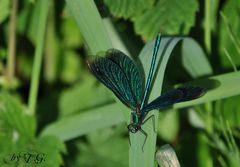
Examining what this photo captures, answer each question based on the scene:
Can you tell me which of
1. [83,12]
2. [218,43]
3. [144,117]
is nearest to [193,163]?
[218,43]

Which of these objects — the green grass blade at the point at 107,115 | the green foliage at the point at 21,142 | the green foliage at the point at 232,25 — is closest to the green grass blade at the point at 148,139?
the green grass blade at the point at 107,115

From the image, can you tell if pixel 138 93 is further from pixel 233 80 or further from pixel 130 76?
pixel 233 80

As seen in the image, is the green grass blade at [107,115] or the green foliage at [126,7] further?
the green foliage at [126,7]

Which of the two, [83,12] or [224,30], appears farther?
[224,30]

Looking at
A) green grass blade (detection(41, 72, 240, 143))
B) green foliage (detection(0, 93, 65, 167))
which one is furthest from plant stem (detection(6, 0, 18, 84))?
green grass blade (detection(41, 72, 240, 143))

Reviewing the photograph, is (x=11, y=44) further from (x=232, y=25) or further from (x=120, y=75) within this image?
(x=232, y=25)

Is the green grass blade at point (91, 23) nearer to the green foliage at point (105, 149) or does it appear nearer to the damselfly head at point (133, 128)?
the damselfly head at point (133, 128)

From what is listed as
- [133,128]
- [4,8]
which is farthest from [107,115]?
[4,8]

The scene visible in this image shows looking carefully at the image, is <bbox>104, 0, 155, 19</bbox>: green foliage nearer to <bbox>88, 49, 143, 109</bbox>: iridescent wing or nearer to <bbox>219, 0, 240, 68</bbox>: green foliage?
<bbox>88, 49, 143, 109</bbox>: iridescent wing
